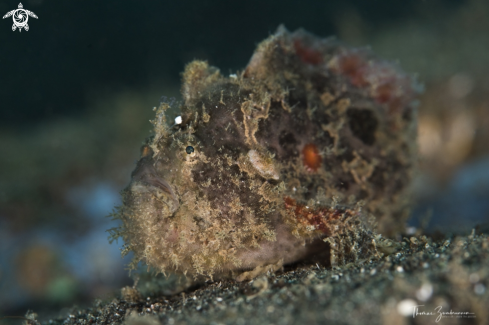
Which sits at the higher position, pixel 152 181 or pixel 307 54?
pixel 307 54

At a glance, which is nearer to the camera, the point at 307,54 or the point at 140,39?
the point at 307,54

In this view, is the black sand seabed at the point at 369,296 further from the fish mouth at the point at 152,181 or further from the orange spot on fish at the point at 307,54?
the orange spot on fish at the point at 307,54

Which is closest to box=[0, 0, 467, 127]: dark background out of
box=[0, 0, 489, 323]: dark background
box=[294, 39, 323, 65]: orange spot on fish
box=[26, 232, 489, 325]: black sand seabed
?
box=[0, 0, 489, 323]: dark background

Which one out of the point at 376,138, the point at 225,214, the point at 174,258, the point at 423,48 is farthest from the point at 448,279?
the point at 423,48

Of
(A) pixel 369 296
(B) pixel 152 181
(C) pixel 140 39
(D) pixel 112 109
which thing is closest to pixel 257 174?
(B) pixel 152 181

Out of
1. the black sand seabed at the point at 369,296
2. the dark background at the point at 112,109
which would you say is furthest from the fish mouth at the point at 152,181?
the dark background at the point at 112,109

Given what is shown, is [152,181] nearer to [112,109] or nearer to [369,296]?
[369,296]

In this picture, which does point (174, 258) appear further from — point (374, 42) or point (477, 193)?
point (374, 42)
